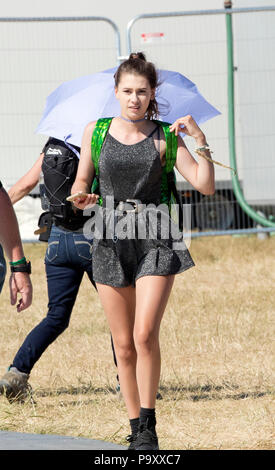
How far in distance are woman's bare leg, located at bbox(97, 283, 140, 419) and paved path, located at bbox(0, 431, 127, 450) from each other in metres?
0.26

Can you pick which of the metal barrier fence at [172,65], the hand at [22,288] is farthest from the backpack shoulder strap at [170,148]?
the metal barrier fence at [172,65]

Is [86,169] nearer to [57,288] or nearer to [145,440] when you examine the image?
[145,440]

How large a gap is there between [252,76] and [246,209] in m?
1.62

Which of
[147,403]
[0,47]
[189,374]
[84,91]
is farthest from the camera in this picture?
[0,47]

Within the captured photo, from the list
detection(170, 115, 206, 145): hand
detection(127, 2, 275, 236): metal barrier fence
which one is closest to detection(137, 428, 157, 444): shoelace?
detection(170, 115, 206, 145): hand

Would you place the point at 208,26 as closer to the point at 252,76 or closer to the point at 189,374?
the point at 252,76

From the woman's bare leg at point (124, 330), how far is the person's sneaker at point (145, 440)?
0.15m

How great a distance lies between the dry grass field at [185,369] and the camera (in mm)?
5145

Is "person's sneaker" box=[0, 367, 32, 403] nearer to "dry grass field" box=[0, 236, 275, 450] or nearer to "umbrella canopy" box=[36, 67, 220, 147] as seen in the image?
"dry grass field" box=[0, 236, 275, 450]

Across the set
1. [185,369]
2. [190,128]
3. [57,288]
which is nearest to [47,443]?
[190,128]

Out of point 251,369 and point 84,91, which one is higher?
point 84,91

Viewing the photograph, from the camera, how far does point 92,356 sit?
23.3 ft

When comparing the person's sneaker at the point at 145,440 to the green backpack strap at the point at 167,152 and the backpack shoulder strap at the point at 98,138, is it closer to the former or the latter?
the green backpack strap at the point at 167,152
